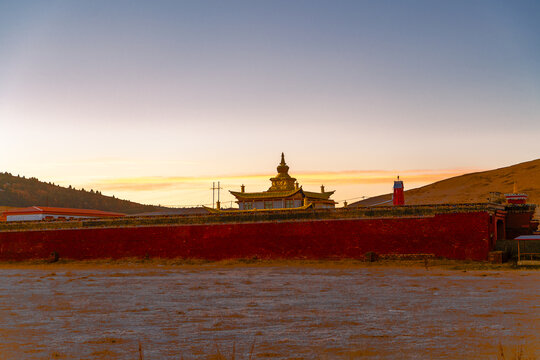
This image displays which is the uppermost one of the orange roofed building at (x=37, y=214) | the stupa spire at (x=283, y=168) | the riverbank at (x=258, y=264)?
the stupa spire at (x=283, y=168)

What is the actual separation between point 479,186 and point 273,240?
2593 inches

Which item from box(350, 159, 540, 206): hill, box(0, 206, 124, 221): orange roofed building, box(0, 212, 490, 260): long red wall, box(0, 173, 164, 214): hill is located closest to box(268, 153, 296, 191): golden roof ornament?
box(0, 212, 490, 260): long red wall

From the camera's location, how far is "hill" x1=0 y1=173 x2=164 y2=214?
143m

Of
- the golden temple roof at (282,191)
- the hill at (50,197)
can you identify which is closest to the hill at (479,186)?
the golden temple roof at (282,191)

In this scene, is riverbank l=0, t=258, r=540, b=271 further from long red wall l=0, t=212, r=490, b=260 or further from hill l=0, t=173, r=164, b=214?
hill l=0, t=173, r=164, b=214

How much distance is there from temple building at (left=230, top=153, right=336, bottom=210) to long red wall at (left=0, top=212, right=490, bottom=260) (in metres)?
5.62

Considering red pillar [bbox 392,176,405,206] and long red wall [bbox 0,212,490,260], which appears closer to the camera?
long red wall [bbox 0,212,490,260]

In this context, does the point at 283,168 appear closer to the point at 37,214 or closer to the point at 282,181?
the point at 282,181

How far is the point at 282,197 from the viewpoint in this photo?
43.6m

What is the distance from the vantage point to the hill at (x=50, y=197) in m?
143

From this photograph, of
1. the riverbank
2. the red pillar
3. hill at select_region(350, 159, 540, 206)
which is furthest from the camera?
hill at select_region(350, 159, 540, 206)

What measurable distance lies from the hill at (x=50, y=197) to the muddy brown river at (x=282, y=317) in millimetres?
126605

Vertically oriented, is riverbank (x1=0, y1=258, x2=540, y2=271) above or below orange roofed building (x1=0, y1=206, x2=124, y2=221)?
below

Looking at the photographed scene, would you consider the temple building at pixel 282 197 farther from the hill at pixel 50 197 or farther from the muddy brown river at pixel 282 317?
the hill at pixel 50 197
